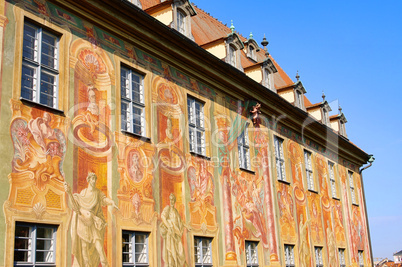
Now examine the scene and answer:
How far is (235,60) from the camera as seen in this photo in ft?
55.8

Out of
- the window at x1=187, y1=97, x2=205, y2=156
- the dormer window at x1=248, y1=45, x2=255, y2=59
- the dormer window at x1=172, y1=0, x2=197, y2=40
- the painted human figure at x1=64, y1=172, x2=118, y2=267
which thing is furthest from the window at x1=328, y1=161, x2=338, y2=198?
the painted human figure at x1=64, y1=172, x2=118, y2=267

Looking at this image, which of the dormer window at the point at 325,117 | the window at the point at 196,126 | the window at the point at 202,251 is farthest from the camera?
the dormer window at the point at 325,117

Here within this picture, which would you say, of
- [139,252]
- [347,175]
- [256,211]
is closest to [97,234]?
[139,252]

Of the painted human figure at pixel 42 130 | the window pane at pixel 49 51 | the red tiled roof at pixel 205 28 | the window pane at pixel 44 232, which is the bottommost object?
the window pane at pixel 44 232

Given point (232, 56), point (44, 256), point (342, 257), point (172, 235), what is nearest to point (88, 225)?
point (44, 256)

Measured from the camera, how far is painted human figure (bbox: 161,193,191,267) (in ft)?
39.0

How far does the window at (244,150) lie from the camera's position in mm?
16072

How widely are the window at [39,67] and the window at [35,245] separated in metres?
2.41

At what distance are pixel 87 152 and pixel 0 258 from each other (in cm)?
287

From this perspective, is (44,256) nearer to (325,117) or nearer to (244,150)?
(244,150)

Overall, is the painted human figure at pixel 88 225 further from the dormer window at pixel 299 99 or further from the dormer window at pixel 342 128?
the dormer window at pixel 342 128

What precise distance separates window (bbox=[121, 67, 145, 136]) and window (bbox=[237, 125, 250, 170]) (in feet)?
15.2

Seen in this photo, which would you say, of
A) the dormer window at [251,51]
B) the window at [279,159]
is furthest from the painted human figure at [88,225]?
the dormer window at [251,51]

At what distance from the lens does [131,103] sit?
39.6 feet
